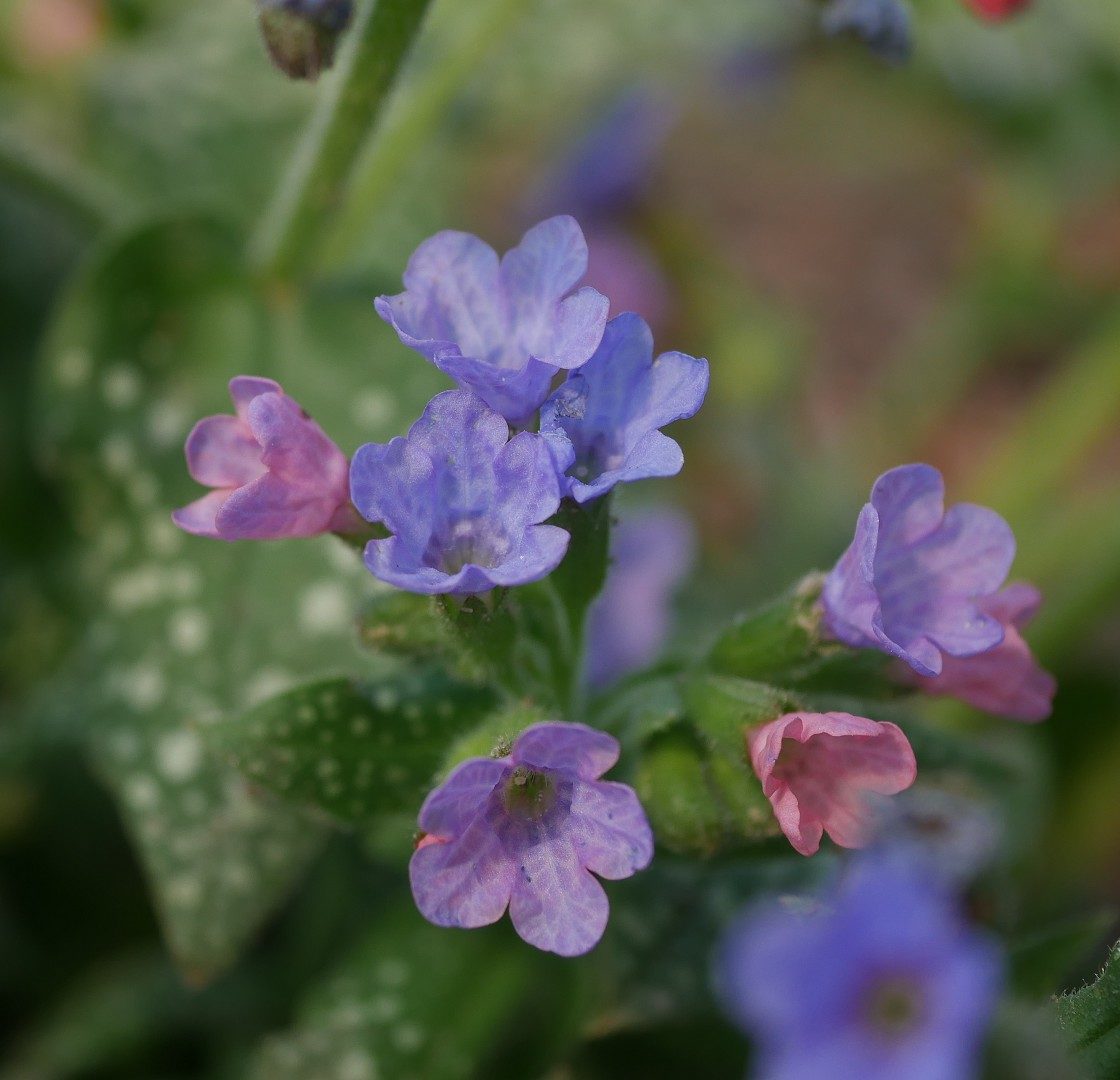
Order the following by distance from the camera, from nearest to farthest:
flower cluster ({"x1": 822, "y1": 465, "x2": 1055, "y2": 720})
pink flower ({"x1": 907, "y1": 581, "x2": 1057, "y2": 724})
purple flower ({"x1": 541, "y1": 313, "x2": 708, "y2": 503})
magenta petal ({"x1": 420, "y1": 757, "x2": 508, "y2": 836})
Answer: magenta petal ({"x1": 420, "y1": 757, "x2": 508, "y2": 836}) < purple flower ({"x1": 541, "y1": 313, "x2": 708, "y2": 503}) < flower cluster ({"x1": 822, "y1": 465, "x2": 1055, "y2": 720}) < pink flower ({"x1": 907, "y1": 581, "x2": 1057, "y2": 724})

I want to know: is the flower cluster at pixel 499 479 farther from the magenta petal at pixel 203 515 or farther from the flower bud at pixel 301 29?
the flower bud at pixel 301 29

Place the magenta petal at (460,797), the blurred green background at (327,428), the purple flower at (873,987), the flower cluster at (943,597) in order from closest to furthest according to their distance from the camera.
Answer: the purple flower at (873,987), the magenta petal at (460,797), the flower cluster at (943,597), the blurred green background at (327,428)

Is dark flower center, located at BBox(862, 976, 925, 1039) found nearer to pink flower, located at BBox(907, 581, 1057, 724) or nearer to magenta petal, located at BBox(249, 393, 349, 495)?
pink flower, located at BBox(907, 581, 1057, 724)

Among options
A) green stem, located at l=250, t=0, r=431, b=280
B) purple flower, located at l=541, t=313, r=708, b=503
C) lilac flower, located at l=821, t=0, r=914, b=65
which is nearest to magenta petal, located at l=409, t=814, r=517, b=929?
purple flower, located at l=541, t=313, r=708, b=503

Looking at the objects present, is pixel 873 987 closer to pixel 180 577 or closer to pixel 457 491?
pixel 457 491

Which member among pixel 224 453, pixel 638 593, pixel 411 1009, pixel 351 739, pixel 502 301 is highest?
pixel 502 301

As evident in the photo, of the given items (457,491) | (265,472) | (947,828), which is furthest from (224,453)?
(947,828)

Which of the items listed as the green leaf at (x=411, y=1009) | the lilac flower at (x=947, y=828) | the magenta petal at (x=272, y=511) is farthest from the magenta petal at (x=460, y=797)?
the green leaf at (x=411, y=1009)
